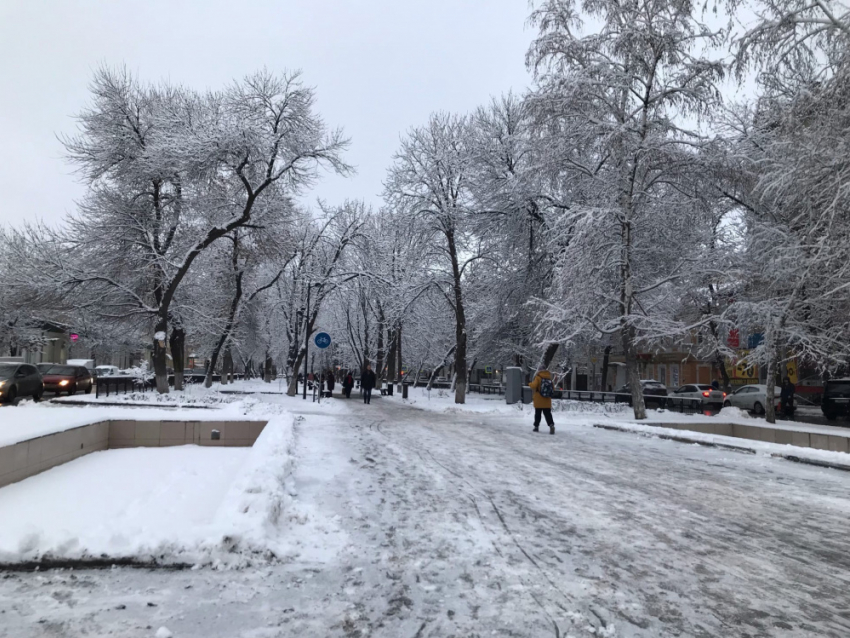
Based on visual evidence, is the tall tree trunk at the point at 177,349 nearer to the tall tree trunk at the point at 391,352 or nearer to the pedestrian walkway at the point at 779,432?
the tall tree trunk at the point at 391,352

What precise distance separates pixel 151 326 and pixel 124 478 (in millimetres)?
25142

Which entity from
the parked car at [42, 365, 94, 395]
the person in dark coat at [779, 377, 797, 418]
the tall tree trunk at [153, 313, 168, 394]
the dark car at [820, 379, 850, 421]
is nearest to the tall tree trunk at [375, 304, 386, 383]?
the parked car at [42, 365, 94, 395]

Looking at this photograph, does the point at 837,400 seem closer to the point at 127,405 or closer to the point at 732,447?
the point at 732,447

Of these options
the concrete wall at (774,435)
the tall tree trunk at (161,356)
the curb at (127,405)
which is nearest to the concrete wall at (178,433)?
the curb at (127,405)

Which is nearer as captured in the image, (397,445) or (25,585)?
(25,585)

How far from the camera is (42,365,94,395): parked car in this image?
27500mm

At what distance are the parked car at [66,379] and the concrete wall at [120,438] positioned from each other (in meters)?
18.8

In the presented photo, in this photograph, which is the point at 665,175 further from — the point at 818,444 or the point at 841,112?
the point at 818,444

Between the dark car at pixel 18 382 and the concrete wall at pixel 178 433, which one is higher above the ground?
the dark car at pixel 18 382

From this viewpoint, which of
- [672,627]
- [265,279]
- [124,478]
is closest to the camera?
[672,627]

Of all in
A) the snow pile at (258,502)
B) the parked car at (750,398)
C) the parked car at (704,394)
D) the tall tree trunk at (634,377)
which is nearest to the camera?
the snow pile at (258,502)

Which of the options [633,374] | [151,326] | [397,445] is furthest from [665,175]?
[151,326]

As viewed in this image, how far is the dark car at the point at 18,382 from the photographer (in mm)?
20922

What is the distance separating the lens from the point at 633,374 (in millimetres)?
20328
